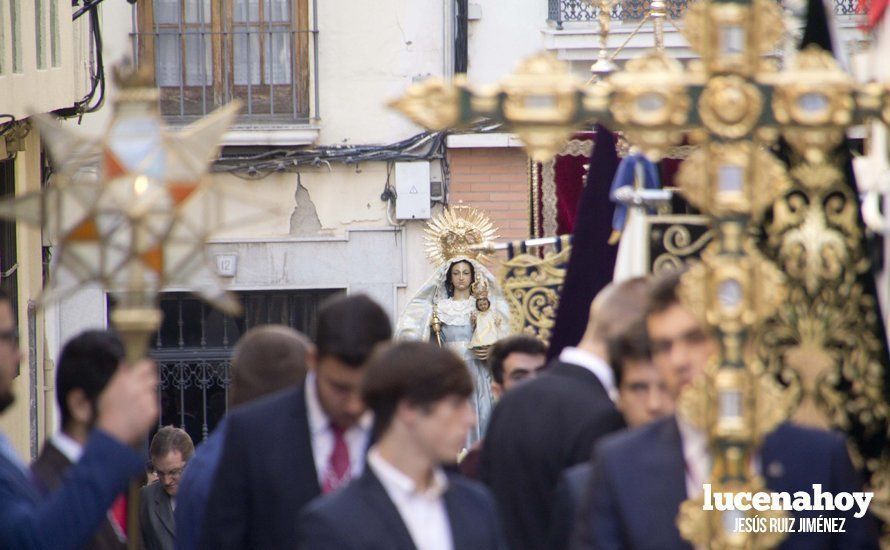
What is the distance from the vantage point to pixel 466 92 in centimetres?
288

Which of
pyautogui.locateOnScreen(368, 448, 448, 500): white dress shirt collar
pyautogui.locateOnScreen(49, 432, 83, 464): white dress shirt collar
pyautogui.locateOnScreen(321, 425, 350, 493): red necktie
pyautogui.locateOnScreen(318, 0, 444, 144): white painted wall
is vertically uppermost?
pyautogui.locateOnScreen(318, 0, 444, 144): white painted wall

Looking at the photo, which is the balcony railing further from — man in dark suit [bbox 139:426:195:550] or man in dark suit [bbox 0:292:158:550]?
man in dark suit [bbox 0:292:158:550]

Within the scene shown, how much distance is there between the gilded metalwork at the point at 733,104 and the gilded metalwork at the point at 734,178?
0.9 inches

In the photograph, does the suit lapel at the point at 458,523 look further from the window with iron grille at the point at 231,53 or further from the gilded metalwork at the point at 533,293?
the window with iron grille at the point at 231,53

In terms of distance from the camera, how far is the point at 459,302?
1088 cm

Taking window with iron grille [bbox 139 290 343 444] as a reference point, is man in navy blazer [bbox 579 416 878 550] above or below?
above

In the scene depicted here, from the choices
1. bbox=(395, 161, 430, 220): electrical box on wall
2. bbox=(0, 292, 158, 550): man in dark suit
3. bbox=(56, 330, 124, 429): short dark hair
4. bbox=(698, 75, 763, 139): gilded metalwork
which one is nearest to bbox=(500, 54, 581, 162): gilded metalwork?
bbox=(698, 75, 763, 139): gilded metalwork

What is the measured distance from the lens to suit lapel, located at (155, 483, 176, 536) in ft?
23.3

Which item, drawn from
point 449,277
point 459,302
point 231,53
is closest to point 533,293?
point 459,302

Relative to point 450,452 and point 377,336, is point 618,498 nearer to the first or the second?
point 450,452

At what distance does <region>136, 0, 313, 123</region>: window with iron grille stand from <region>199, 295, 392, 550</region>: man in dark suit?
1059 cm

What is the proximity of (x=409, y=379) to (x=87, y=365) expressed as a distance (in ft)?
3.50

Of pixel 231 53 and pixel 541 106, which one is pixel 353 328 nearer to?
pixel 541 106

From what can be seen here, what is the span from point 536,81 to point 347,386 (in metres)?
1.18
